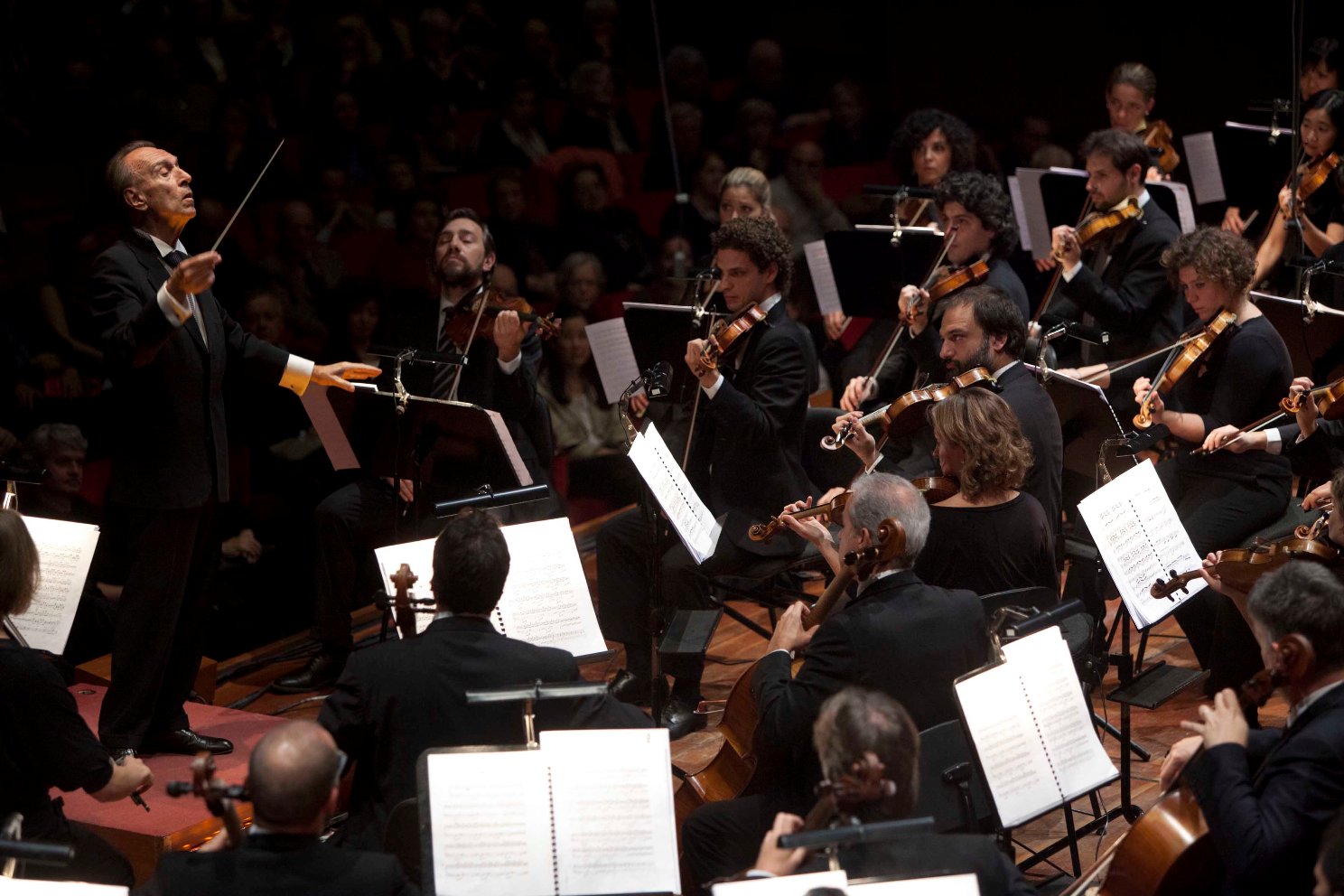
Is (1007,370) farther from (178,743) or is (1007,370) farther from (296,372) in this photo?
(178,743)

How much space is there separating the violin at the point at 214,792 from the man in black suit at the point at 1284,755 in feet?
5.50

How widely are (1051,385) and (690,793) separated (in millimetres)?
1885

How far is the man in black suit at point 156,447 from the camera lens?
3.91 meters

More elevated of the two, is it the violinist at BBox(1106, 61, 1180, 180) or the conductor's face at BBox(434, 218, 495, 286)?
the violinist at BBox(1106, 61, 1180, 180)

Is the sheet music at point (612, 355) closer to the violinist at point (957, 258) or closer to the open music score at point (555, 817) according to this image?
the violinist at point (957, 258)

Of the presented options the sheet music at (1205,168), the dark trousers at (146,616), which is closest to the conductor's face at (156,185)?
the dark trousers at (146,616)

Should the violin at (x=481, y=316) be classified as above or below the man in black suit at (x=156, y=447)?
above

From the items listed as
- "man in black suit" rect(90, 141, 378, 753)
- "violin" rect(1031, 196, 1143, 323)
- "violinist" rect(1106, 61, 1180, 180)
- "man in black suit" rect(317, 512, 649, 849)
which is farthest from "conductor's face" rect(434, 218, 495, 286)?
"violinist" rect(1106, 61, 1180, 180)

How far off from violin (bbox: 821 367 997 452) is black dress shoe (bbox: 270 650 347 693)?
5.98 ft

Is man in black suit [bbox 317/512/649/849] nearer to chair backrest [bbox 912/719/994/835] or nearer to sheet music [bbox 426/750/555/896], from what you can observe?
sheet music [bbox 426/750/555/896]

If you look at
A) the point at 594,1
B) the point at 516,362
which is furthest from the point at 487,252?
the point at 594,1

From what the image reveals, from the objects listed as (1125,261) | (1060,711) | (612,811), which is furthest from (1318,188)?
(612,811)

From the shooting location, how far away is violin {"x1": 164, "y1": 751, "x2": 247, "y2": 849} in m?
2.35

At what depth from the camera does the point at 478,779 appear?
274 cm
